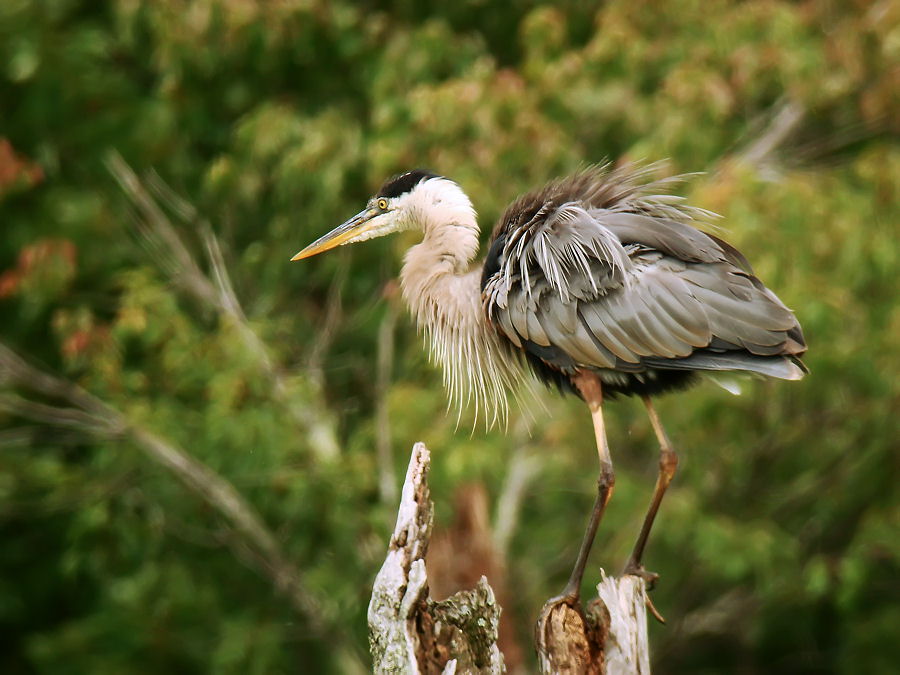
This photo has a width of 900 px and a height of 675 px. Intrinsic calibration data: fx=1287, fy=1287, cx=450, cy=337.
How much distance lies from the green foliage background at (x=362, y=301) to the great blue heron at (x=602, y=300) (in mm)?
2101

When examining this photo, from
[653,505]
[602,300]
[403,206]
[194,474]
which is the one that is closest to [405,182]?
[403,206]

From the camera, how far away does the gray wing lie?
14.3ft

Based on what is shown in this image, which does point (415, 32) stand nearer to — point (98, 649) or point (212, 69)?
point (212, 69)

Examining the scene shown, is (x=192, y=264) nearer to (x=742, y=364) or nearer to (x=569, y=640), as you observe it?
(x=742, y=364)

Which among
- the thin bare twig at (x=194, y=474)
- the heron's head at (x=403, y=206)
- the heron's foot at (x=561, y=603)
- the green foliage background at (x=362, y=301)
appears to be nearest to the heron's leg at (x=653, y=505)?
the heron's foot at (x=561, y=603)

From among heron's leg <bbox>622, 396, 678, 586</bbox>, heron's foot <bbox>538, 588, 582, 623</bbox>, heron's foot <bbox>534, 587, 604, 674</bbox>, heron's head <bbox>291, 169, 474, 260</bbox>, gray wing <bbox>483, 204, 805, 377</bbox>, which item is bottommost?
heron's foot <bbox>534, 587, 604, 674</bbox>

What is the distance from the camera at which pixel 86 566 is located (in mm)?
8250

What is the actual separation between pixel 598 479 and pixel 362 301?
157 inches

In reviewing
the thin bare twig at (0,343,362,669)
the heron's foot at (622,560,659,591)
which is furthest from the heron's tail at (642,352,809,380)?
the thin bare twig at (0,343,362,669)

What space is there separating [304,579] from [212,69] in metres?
3.26

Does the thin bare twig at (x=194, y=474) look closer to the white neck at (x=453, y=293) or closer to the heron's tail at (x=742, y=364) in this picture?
the white neck at (x=453, y=293)

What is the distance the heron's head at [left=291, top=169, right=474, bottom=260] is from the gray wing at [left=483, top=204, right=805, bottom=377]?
551 mm

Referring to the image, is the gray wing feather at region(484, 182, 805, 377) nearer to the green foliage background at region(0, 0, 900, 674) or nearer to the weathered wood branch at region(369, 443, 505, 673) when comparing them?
the weathered wood branch at region(369, 443, 505, 673)

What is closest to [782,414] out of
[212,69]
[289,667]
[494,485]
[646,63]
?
[494,485]
